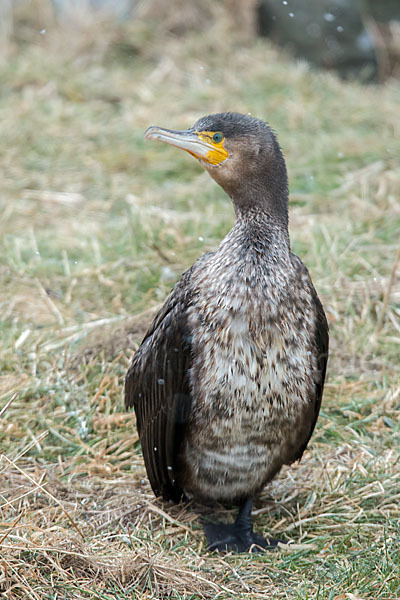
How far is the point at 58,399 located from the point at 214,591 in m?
1.33

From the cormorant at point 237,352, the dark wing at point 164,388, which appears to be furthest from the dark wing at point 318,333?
the dark wing at point 164,388

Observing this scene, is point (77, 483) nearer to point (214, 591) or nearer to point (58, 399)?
point (58, 399)

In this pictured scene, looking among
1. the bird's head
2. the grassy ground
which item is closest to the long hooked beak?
the bird's head

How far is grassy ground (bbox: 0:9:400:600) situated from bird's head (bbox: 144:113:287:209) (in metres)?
1.13

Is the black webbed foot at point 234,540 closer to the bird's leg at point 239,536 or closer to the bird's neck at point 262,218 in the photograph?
the bird's leg at point 239,536

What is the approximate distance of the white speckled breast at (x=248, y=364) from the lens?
2.67m

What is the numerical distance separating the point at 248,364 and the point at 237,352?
0.05 m

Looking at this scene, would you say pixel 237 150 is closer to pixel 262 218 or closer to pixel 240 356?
pixel 262 218

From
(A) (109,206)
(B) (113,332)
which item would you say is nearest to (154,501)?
(B) (113,332)

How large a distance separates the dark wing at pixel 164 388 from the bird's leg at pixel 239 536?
0.21 meters

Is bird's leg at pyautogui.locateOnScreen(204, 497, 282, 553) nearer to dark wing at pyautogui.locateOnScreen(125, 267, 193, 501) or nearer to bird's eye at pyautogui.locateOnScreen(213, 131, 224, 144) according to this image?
dark wing at pyautogui.locateOnScreen(125, 267, 193, 501)

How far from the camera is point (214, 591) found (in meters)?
2.53

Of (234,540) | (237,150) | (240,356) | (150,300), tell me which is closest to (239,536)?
(234,540)

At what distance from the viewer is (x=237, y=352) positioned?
Result: 2.66 meters
